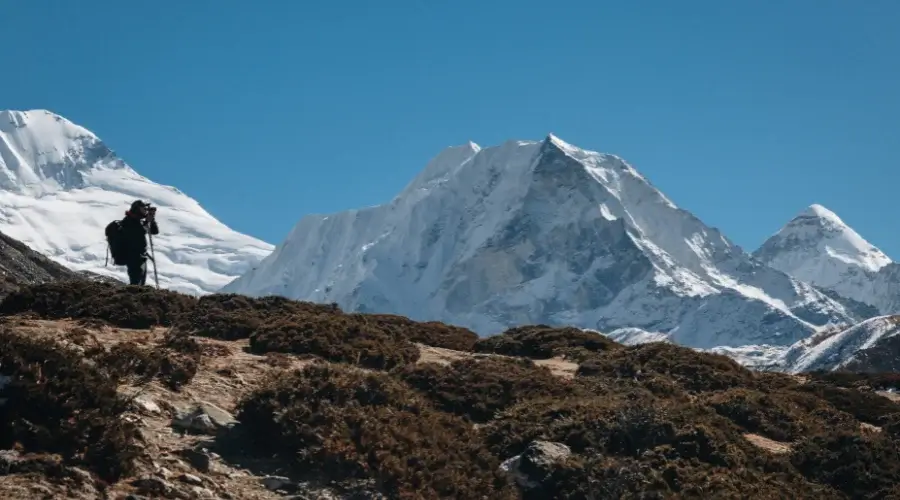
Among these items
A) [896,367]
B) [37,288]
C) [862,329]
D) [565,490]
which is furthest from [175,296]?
[862,329]

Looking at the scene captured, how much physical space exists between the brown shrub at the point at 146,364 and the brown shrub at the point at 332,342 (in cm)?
306

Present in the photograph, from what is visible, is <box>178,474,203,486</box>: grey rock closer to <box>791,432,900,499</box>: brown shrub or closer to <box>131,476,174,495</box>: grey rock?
<box>131,476,174,495</box>: grey rock

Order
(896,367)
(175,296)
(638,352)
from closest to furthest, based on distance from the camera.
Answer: (175,296) → (638,352) → (896,367)

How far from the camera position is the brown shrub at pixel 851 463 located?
20.4m

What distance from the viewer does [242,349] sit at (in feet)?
76.0

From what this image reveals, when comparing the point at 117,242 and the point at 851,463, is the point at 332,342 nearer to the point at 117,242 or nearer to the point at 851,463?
the point at 117,242

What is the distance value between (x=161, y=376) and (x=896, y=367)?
5102 centimetres

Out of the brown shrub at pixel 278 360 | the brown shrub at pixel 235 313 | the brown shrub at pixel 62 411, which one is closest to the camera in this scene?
the brown shrub at pixel 62 411

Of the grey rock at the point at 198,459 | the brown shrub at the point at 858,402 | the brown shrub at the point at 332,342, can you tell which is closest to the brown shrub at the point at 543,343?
the brown shrub at the point at 332,342

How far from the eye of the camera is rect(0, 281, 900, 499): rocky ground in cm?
1598

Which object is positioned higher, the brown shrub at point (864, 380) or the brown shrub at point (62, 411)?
the brown shrub at point (864, 380)

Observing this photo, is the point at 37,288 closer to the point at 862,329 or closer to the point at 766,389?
the point at 766,389

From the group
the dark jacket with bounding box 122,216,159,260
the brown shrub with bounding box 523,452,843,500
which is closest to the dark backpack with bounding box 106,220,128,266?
the dark jacket with bounding box 122,216,159,260

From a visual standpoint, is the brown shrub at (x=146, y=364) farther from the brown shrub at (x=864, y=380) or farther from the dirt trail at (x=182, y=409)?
the brown shrub at (x=864, y=380)
